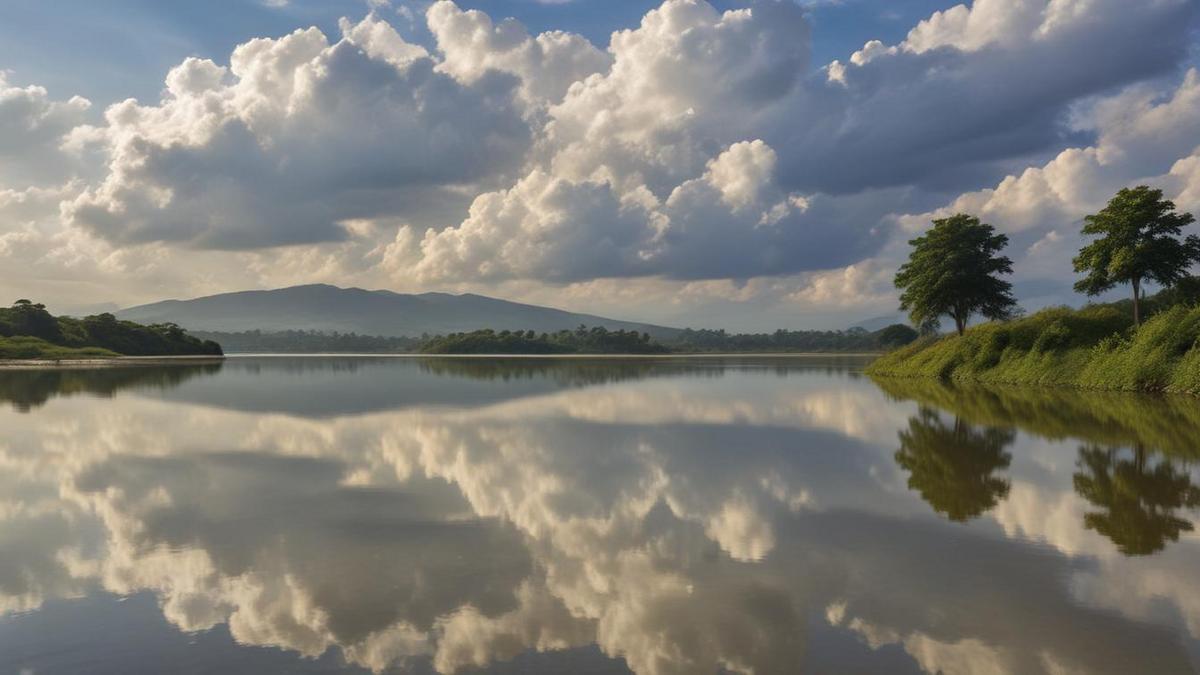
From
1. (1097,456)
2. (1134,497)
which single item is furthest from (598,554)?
(1097,456)

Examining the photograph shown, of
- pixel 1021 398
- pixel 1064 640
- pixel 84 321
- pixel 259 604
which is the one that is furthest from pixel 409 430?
pixel 84 321

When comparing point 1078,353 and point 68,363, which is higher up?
point 1078,353

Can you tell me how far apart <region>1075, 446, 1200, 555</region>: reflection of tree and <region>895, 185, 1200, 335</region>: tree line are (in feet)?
118

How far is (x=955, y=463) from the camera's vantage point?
58.4ft

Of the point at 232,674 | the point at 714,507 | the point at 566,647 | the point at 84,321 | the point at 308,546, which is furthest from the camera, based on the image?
the point at 84,321

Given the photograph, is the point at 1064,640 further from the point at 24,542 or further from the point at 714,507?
the point at 24,542

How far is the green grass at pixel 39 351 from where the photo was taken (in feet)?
415

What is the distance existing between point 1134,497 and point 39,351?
15597 centimetres

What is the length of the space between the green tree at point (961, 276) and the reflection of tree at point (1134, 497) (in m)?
51.0

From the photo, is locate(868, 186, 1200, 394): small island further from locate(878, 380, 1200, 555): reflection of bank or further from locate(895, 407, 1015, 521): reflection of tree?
locate(895, 407, 1015, 521): reflection of tree

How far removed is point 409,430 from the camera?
2386 cm

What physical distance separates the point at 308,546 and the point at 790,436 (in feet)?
52.7

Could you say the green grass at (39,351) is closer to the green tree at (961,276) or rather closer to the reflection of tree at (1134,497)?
the green tree at (961,276)

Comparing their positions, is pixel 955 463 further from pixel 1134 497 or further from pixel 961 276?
pixel 961 276
